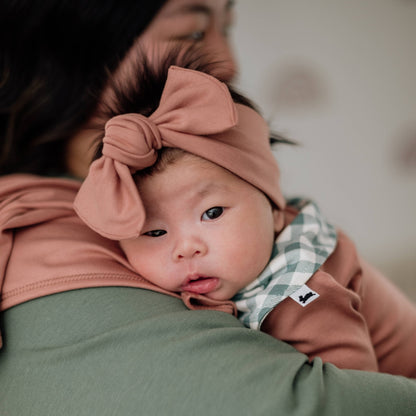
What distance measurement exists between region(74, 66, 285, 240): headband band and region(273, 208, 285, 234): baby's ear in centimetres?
15

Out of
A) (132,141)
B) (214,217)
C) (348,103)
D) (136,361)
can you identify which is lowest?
(348,103)

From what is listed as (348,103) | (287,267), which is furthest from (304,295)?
(348,103)

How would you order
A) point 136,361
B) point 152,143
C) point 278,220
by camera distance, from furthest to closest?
point 278,220, point 152,143, point 136,361

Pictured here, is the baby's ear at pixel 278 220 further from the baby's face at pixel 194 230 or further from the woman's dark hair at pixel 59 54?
the woman's dark hair at pixel 59 54

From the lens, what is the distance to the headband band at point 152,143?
0.75 m

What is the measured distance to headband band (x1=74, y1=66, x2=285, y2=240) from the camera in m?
0.75

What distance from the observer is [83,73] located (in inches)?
42.7

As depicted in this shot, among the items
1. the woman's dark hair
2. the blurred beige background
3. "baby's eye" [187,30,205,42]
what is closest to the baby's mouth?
the woman's dark hair

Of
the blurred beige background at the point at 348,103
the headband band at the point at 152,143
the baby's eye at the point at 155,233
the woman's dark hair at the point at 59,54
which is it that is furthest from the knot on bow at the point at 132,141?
the blurred beige background at the point at 348,103

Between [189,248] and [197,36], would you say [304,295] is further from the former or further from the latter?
[197,36]

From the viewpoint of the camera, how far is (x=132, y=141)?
0.75m

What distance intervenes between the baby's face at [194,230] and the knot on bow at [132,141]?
0.05m

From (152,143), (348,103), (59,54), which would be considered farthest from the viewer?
(348,103)

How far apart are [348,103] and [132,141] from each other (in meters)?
2.14
